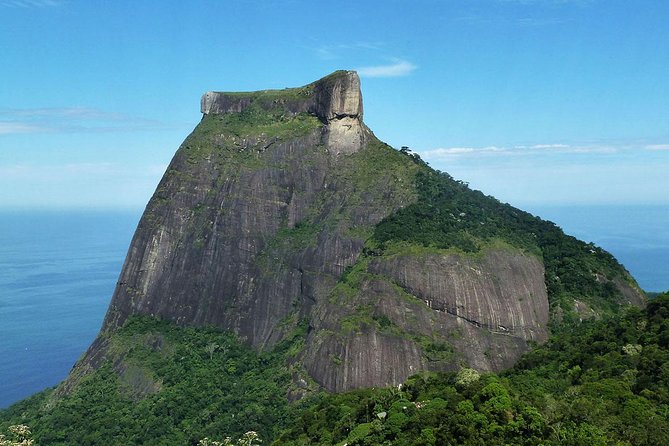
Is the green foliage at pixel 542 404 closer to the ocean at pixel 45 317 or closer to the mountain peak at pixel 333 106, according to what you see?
the mountain peak at pixel 333 106

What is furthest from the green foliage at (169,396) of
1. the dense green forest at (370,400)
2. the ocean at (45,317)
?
the ocean at (45,317)

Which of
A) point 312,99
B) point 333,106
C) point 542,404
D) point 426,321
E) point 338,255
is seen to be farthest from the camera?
point 312,99

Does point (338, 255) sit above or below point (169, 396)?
above

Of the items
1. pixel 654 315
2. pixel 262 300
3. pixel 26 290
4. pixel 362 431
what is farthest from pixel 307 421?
pixel 26 290

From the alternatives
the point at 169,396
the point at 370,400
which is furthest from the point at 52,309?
the point at 370,400

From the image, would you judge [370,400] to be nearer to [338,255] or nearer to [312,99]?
[338,255]

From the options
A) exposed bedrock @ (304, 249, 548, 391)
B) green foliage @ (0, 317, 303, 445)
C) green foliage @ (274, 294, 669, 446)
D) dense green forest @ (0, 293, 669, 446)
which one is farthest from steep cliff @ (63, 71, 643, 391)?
green foliage @ (274, 294, 669, 446)
